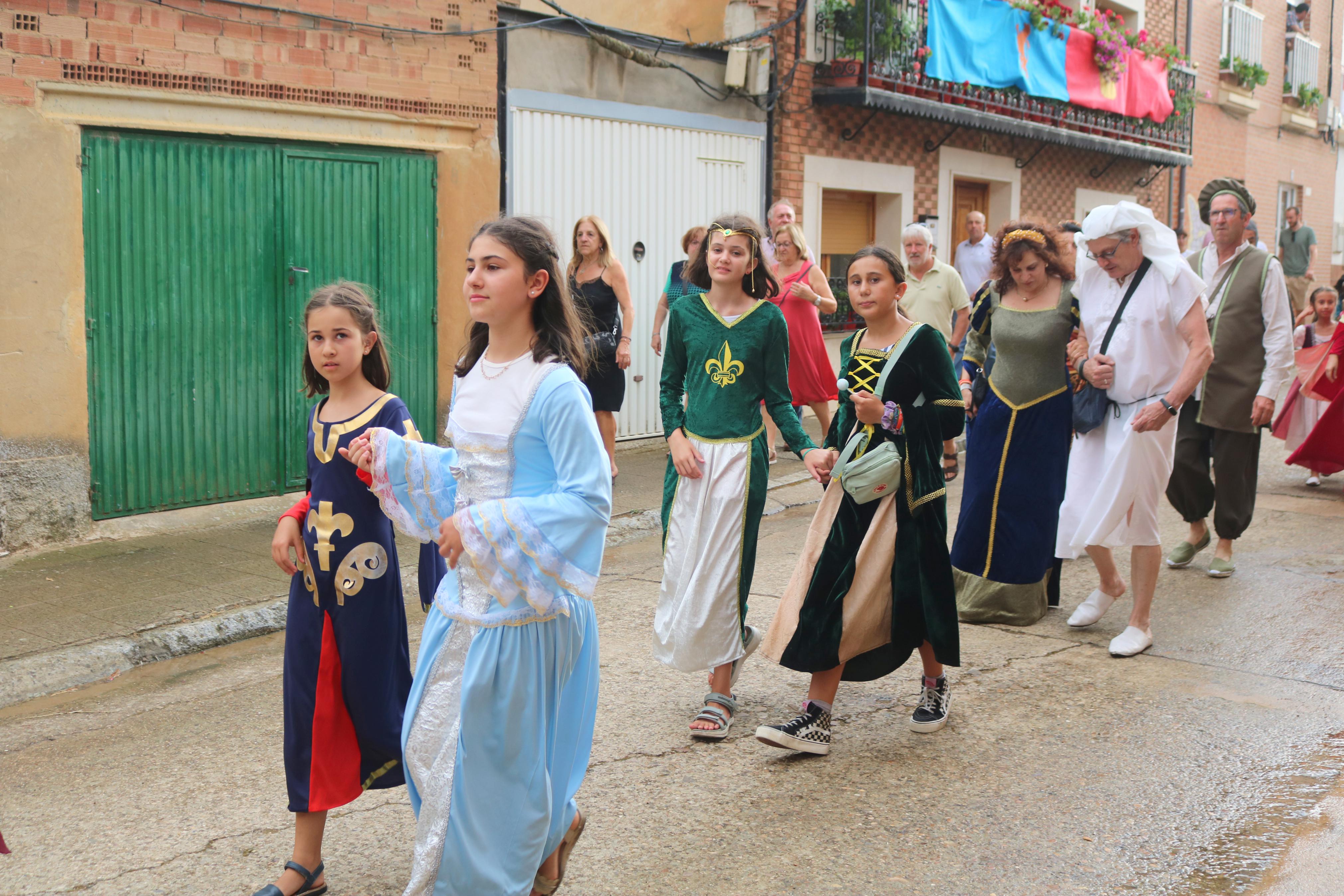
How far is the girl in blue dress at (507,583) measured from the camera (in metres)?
2.85

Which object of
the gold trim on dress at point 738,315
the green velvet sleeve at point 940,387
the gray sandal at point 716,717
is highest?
the gold trim on dress at point 738,315

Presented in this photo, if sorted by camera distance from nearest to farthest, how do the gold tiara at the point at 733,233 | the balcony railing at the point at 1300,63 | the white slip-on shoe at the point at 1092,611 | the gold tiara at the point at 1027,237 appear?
the gold tiara at the point at 733,233
the gold tiara at the point at 1027,237
the white slip-on shoe at the point at 1092,611
the balcony railing at the point at 1300,63

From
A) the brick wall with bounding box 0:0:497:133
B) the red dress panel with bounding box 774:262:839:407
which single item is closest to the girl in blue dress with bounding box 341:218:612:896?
the brick wall with bounding box 0:0:497:133

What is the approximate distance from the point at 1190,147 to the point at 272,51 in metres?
14.8

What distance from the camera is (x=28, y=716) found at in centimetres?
495

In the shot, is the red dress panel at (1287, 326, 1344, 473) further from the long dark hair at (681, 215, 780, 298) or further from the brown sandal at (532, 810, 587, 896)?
the brown sandal at (532, 810, 587, 896)

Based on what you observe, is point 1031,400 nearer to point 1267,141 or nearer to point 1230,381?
point 1230,381

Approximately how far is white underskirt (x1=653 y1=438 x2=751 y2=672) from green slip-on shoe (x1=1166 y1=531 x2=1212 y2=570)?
3.63 meters

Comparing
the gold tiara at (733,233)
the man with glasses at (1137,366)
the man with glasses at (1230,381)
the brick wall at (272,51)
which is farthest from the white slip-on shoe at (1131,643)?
the brick wall at (272,51)

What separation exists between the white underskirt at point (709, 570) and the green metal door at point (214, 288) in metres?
3.67

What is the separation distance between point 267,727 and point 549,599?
2.30m

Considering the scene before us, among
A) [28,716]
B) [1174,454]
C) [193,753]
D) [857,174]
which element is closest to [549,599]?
[193,753]

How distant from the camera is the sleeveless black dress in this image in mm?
8820

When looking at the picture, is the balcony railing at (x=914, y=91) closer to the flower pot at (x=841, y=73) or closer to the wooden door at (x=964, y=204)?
the flower pot at (x=841, y=73)
